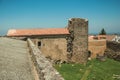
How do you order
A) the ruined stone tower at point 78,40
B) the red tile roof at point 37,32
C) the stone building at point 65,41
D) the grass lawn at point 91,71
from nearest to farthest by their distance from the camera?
the grass lawn at point 91,71, the stone building at point 65,41, the red tile roof at point 37,32, the ruined stone tower at point 78,40

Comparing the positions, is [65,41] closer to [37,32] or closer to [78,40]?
[78,40]

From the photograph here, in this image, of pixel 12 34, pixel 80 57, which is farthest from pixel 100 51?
pixel 12 34

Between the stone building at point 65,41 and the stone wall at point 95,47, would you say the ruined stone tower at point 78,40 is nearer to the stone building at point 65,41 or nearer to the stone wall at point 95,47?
the stone building at point 65,41

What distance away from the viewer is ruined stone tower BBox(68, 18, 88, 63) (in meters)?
34.5

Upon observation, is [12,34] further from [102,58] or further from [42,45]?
[102,58]

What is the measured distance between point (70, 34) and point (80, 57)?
132 inches

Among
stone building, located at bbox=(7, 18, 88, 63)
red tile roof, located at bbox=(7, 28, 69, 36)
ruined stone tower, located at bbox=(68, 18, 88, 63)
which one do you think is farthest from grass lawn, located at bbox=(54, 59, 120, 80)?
red tile roof, located at bbox=(7, 28, 69, 36)

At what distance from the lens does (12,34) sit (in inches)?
1348

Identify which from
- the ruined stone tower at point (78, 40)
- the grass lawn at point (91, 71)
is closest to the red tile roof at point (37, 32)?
the ruined stone tower at point (78, 40)

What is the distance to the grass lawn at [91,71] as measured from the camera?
1041 inches

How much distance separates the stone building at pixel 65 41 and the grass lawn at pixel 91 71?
1840 millimetres

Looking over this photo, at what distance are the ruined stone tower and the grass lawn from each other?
155 centimetres

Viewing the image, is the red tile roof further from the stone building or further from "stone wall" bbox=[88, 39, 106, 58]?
"stone wall" bbox=[88, 39, 106, 58]

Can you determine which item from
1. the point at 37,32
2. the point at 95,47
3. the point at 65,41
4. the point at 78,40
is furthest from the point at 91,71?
the point at 95,47
